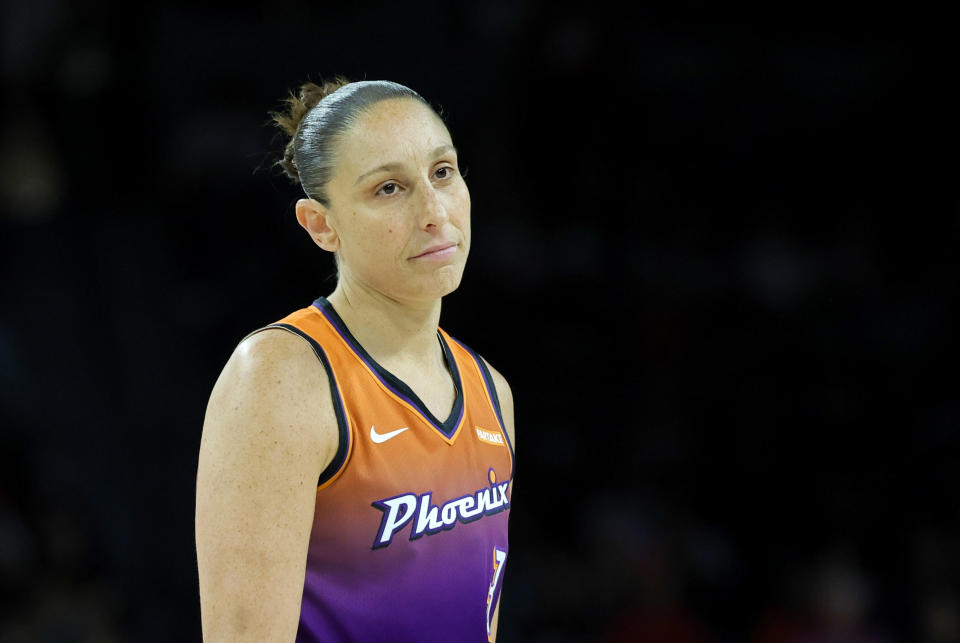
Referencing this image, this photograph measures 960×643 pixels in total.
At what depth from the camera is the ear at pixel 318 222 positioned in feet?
8.27

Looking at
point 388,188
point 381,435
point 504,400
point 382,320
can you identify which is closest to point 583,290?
point 504,400

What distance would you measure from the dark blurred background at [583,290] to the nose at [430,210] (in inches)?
130

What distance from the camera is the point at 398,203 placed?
244 cm

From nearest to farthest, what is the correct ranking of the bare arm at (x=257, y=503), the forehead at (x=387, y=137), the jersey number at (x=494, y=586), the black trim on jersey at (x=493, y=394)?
1. the bare arm at (x=257, y=503)
2. the forehead at (x=387, y=137)
3. the jersey number at (x=494, y=586)
4. the black trim on jersey at (x=493, y=394)

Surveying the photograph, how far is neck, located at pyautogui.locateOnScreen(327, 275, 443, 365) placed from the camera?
2.53 metres

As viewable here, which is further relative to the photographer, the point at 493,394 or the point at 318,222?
the point at 493,394

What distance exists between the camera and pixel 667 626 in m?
5.38

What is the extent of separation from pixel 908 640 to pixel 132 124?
16.1ft

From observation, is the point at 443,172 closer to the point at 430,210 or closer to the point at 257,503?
the point at 430,210

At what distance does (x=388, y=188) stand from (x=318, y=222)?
0.66 ft

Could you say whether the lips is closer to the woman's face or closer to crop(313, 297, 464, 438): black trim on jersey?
the woman's face

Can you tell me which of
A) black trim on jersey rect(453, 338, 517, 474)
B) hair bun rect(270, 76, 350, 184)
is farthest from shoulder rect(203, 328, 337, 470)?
black trim on jersey rect(453, 338, 517, 474)

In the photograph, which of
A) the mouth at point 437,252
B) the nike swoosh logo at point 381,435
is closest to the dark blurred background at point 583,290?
the nike swoosh logo at point 381,435

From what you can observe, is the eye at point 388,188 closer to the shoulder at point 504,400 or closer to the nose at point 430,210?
the nose at point 430,210
